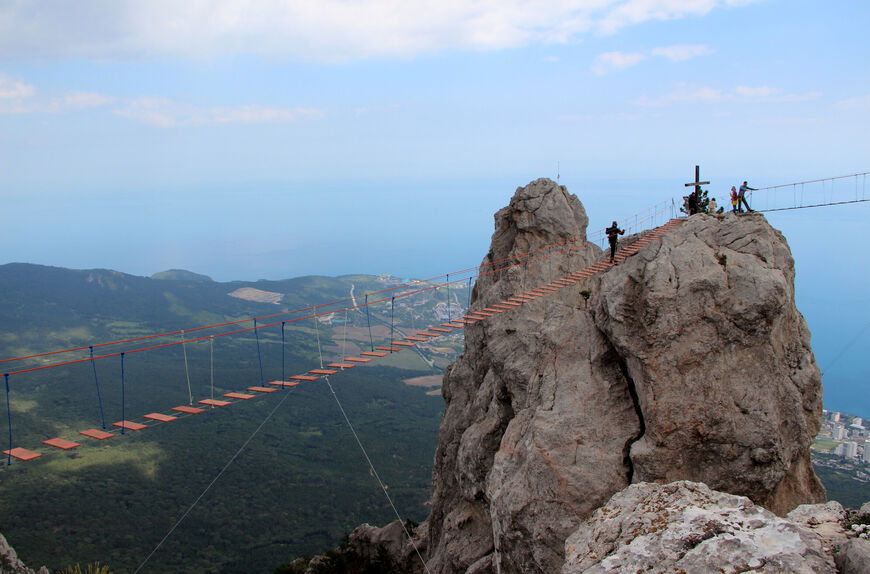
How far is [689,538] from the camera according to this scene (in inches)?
436

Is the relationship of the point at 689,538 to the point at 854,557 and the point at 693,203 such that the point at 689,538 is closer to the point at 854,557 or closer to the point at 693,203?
the point at 854,557

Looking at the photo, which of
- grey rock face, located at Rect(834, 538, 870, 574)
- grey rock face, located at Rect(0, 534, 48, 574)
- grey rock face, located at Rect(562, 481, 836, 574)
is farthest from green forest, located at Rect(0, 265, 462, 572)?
grey rock face, located at Rect(834, 538, 870, 574)

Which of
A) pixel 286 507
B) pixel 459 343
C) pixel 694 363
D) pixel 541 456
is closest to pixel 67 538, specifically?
pixel 286 507

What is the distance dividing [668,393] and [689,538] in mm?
7776

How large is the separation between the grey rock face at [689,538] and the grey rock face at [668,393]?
175 inches

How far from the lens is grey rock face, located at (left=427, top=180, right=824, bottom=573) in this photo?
17984mm

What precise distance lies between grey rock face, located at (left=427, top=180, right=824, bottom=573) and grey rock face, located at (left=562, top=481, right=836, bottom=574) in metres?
4.44

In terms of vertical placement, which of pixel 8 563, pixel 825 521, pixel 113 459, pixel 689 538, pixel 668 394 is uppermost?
pixel 668 394

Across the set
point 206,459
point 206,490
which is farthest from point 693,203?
point 206,459

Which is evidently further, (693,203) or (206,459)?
(206,459)

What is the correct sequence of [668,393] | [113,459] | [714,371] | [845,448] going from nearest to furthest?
[668,393], [714,371], [845,448], [113,459]

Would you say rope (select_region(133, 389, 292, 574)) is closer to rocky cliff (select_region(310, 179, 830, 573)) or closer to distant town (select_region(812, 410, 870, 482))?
rocky cliff (select_region(310, 179, 830, 573))

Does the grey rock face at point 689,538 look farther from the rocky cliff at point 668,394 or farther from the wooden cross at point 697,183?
the wooden cross at point 697,183

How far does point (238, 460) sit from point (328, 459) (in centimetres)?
1282
